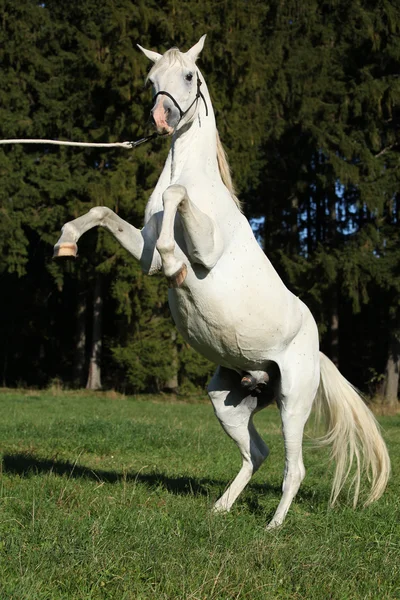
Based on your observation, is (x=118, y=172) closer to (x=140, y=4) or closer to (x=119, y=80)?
(x=119, y=80)

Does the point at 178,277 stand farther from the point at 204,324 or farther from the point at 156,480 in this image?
the point at 156,480

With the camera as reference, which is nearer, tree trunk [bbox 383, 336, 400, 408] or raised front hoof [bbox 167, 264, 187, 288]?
raised front hoof [bbox 167, 264, 187, 288]

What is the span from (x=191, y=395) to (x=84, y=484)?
52.9 ft

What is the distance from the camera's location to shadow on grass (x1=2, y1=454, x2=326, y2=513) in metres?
5.68

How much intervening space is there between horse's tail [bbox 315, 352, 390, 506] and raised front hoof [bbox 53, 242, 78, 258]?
2.43 metres

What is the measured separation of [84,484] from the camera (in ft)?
17.7

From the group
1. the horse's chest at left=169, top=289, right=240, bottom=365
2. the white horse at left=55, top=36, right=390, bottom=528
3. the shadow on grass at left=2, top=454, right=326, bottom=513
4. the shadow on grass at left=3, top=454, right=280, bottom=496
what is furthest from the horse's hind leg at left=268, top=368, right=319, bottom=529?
the shadow on grass at left=3, top=454, right=280, bottom=496

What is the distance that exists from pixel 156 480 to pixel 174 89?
335 centimetres

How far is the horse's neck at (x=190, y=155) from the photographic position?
460 centimetres

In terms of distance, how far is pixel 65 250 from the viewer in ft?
13.2

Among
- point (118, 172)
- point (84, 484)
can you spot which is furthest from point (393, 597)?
point (118, 172)

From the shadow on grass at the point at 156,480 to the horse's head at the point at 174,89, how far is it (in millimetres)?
2701

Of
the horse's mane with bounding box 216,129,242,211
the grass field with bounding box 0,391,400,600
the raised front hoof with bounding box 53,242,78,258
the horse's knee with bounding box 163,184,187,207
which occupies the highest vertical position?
the horse's mane with bounding box 216,129,242,211

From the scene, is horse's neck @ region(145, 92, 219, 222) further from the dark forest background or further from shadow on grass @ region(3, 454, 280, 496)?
the dark forest background
